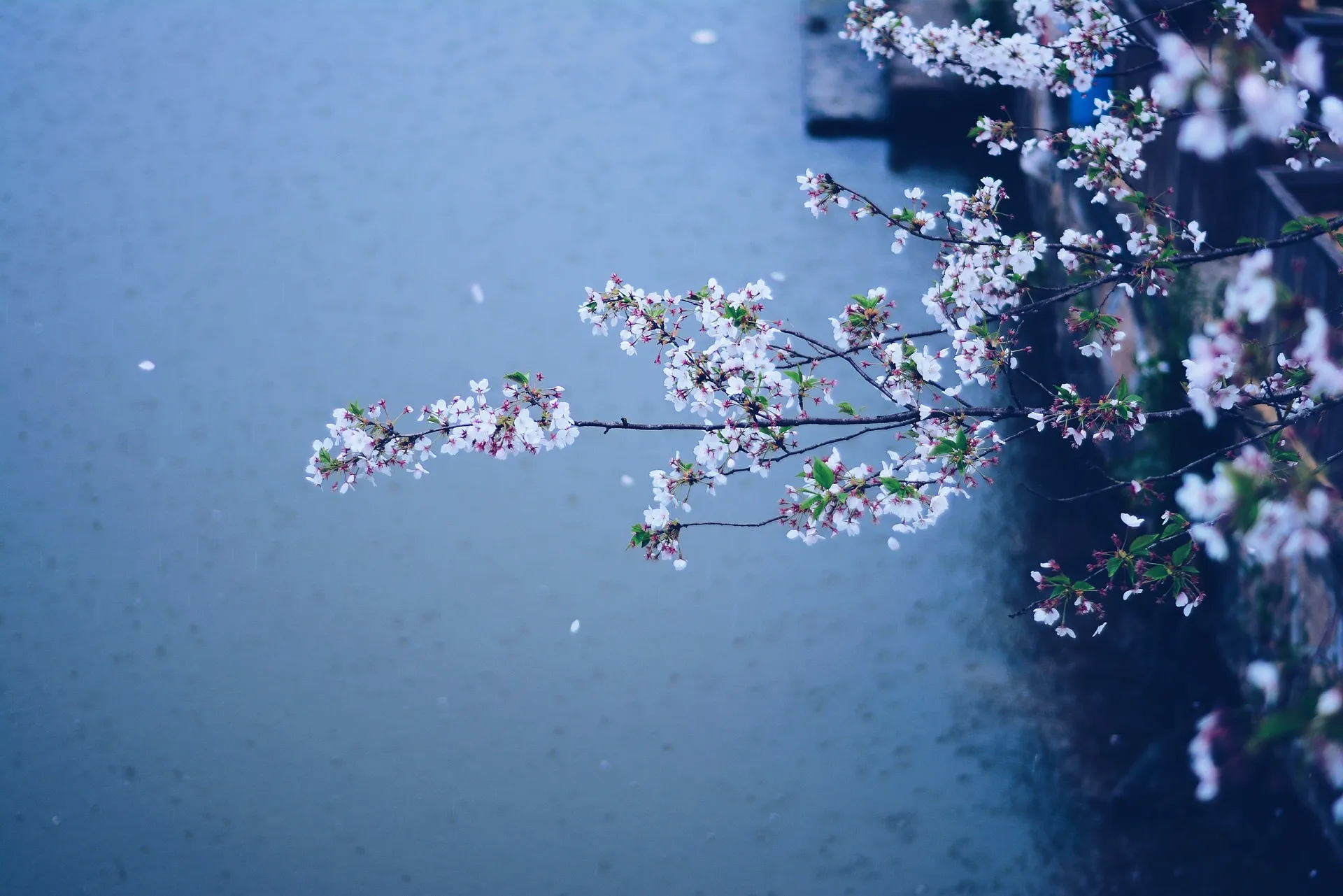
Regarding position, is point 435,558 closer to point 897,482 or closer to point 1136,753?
point 897,482

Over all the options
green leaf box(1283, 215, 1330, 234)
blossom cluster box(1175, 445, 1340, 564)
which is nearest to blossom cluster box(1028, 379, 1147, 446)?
green leaf box(1283, 215, 1330, 234)

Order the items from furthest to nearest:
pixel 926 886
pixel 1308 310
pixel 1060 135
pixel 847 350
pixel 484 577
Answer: pixel 484 577
pixel 926 886
pixel 1060 135
pixel 847 350
pixel 1308 310

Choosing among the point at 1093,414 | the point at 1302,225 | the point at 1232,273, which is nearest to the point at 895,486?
the point at 1093,414

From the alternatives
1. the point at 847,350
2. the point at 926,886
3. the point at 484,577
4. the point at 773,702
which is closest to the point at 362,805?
the point at 484,577

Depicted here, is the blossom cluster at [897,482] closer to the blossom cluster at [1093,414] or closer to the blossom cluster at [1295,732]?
the blossom cluster at [1093,414]

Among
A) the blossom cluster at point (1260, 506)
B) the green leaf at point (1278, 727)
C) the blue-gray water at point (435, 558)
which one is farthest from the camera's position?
the blue-gray water at point (435, 558)

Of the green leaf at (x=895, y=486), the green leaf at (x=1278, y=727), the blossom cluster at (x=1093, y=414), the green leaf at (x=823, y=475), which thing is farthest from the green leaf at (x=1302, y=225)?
the green leaf at (x=1278, y=727)

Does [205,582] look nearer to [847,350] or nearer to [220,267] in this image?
[220,267]
